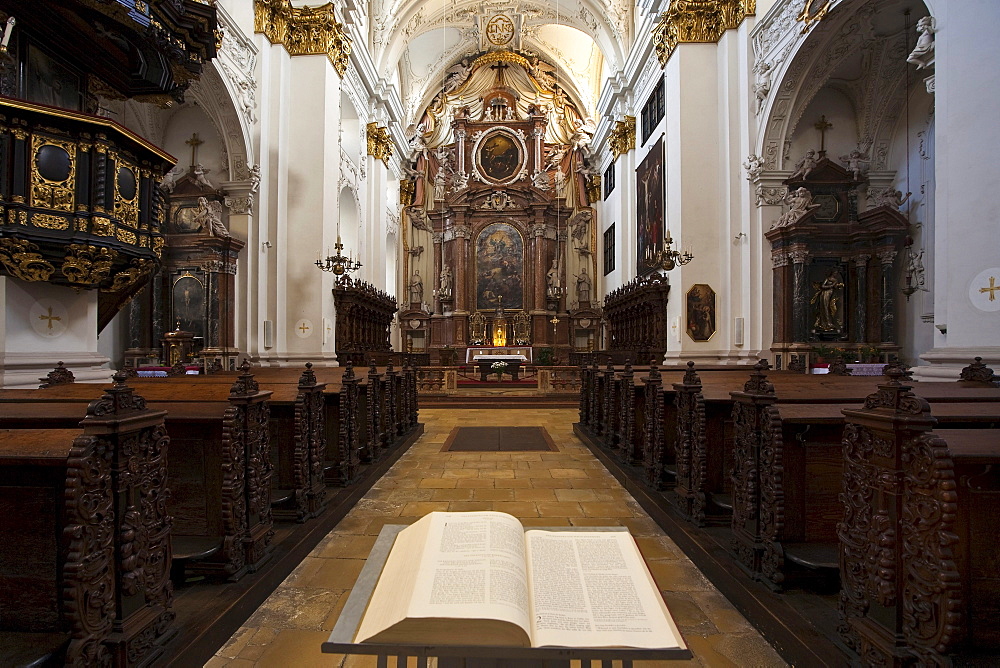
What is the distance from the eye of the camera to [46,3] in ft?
15.5

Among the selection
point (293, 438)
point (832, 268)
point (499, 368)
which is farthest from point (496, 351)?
point (293, 438)

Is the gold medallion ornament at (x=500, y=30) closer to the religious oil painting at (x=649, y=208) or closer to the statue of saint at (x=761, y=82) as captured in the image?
the religious oil painting at (x=649, y=208)

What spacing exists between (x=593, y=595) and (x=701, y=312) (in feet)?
34.1

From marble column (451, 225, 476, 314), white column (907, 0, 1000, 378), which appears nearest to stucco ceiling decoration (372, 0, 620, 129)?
marble column (451, 225, 476, 314)

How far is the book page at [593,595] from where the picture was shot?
1.11 metres

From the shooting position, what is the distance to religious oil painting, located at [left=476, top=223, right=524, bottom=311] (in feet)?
69.8

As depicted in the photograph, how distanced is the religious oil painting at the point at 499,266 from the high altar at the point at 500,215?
4 cm

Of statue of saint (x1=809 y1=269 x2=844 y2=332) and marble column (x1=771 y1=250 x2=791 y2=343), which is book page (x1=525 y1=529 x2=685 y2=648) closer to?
marble column (x1=771 y1=250 x2=791 y2=343)

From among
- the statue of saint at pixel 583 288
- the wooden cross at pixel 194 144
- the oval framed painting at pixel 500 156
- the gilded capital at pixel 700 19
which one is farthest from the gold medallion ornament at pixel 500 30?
the wooden cross at pixel 194 144

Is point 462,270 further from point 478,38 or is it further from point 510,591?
point 510,591

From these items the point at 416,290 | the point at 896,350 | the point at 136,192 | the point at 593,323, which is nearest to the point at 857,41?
the point at 896,350

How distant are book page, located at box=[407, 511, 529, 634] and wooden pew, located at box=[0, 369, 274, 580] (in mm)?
1991

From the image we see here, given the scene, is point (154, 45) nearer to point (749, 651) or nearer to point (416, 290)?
point (749, 651)

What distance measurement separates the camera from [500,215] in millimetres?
21359
